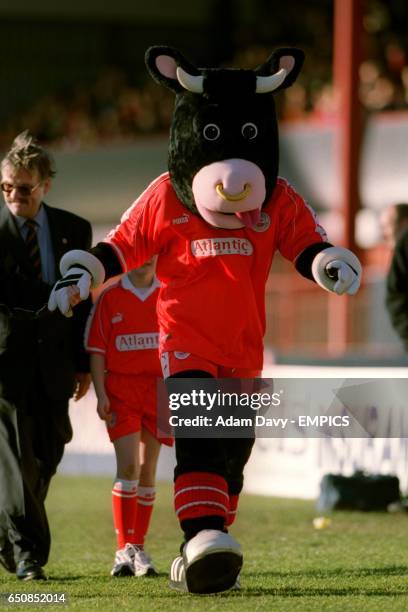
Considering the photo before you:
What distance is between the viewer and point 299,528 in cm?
890

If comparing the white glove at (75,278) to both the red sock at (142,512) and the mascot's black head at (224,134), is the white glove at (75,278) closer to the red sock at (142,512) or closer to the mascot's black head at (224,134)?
the mascot's black head at (224,134)

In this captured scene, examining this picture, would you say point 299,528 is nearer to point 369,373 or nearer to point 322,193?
point 369,373

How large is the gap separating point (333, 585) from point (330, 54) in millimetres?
18650

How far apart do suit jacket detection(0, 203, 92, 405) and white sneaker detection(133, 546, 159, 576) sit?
2.71ft

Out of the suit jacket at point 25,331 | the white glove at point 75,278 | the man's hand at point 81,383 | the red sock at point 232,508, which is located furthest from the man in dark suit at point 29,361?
the red sock at point 232,508

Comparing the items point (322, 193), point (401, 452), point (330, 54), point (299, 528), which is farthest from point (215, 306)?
point (330, 54)

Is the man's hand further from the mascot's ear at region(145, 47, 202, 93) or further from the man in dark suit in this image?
the mascot's ear at region(145, 47, 202, 93)

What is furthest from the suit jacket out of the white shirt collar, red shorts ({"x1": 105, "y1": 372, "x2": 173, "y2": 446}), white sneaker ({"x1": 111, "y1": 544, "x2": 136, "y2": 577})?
white sneaker ({"x1": 111, "y1": 544, "x2": 136, "y2": 577})

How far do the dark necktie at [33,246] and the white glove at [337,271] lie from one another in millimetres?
1375

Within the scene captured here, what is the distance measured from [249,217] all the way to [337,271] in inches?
16.6

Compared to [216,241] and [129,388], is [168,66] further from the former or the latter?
[129,388]

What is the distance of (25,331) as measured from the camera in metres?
6.55

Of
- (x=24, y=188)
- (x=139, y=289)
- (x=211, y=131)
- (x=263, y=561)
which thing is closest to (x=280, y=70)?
(x=211, y=131)

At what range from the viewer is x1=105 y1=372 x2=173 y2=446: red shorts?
6.99 m
